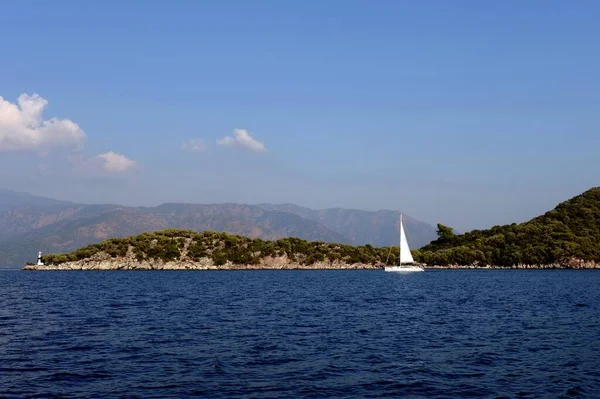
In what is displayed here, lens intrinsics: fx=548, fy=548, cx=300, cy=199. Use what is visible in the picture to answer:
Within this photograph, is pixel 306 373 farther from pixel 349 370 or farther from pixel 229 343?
pixel 229 343

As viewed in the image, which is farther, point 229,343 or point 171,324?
point 171,324

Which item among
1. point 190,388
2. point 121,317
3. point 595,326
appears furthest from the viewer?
point 121,317

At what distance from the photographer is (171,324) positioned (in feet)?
166

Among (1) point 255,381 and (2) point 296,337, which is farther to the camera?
(2) point 296,337

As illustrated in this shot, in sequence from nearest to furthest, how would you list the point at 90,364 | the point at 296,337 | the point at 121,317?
1. the point at 90,364
2. the point at 296,337
3. the point at 121,317

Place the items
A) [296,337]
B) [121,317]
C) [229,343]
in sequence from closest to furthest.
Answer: [229,343], [296,337], [121,317]

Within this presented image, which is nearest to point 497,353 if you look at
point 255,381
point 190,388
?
point 255,381

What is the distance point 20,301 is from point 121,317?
29.2 metres

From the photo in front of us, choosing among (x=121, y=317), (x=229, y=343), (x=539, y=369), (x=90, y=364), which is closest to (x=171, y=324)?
(x=121, y=317)

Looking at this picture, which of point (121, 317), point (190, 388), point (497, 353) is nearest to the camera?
point (190, 388)

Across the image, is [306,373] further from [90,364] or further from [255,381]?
[90,364]

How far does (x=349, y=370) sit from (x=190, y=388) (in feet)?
30.5

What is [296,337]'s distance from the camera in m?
43.1

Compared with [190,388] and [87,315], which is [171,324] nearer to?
[87,315]
